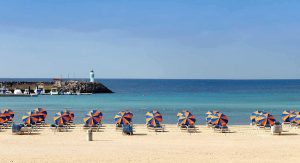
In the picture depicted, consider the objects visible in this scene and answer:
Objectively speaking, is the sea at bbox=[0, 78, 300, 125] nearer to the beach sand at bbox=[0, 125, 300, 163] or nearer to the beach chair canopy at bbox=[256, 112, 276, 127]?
the beach chair canopy at bbox=[256, 112, 276, 127]

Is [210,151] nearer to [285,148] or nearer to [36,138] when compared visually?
[285,148]

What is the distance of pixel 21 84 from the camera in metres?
110

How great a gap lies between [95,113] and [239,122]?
46.7ft

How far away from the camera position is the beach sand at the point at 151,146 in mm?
20109

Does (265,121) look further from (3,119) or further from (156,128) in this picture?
(3,119)

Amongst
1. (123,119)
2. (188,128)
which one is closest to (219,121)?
(188,128)

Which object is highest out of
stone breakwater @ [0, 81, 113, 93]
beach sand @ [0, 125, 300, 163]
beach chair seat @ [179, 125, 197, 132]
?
stone breakwater @ [0, 81, 113, 93]

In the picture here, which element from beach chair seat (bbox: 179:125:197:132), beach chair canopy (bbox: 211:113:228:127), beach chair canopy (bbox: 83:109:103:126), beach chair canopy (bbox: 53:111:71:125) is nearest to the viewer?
beach chair canopy (bbox: 211:113:228:127)

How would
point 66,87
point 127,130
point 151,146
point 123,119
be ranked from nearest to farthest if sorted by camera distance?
point 151,146 < point 127,130 < point 123,119 < point 66,87

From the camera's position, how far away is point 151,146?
77.8ft

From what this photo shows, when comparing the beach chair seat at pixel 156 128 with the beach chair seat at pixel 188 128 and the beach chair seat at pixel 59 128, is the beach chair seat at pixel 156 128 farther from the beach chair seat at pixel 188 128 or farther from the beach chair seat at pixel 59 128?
the beach chair seat at pixel 59 128

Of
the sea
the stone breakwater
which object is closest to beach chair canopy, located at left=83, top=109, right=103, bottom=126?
the sea

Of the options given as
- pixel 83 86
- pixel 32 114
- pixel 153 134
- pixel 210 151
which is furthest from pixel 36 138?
pixel 83 86

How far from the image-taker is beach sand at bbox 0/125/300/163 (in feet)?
66.0
